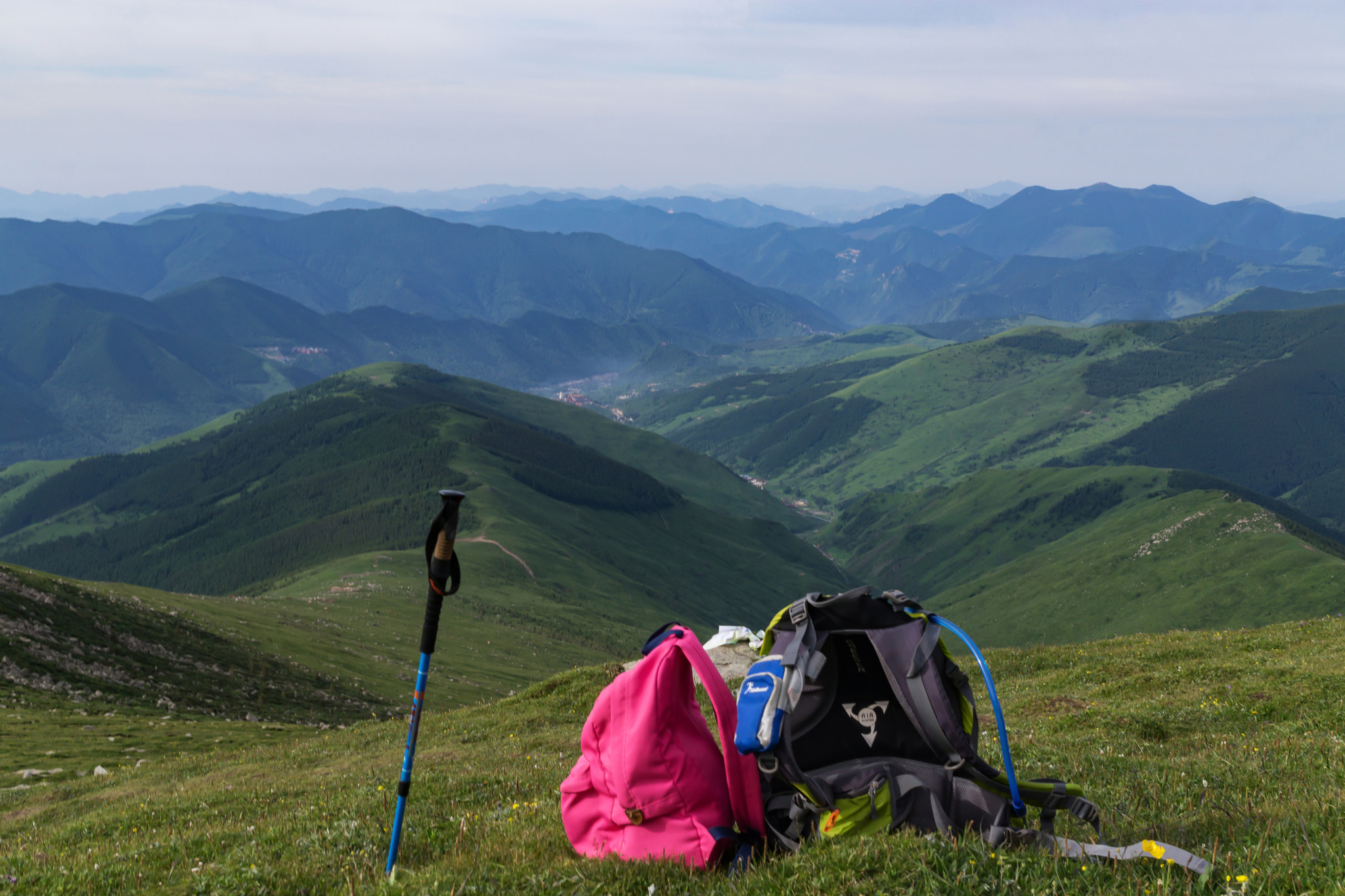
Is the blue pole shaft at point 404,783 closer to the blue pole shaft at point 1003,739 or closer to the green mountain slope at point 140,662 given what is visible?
the blue pole shaft at point 1003,739

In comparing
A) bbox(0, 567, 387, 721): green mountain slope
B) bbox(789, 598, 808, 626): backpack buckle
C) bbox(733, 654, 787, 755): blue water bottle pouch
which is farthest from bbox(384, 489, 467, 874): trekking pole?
bbox(0, 567, 387, 721): green mountain slope

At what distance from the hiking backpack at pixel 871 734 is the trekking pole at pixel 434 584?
9.36 feet

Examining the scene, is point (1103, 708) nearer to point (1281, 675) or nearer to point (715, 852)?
point (1281, 675)

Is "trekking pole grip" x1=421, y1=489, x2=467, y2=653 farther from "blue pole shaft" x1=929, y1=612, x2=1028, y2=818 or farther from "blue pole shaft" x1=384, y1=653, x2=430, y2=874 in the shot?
"blue pole shaft" x1=929, y1=612, x2=1028, y2=818

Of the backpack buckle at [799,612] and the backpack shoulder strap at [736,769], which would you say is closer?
the backpack shoulder strap at [736,769]

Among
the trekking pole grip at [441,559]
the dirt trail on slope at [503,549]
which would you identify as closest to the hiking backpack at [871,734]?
the trekking pole grip at [441,559]

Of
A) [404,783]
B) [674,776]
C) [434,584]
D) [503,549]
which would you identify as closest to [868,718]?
[674,776]

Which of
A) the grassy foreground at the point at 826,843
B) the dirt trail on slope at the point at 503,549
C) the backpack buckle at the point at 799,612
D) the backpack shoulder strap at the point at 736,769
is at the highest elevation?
the backpack buckle at the point at 799,612

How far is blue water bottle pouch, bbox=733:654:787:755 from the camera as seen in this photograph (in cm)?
741

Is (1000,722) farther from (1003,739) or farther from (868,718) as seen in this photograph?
(868,718)

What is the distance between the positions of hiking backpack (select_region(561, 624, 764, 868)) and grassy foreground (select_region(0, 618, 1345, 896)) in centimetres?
45

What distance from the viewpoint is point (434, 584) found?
7461mm

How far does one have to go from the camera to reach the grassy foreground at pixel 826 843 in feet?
21.2

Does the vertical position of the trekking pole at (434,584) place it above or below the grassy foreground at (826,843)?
above
